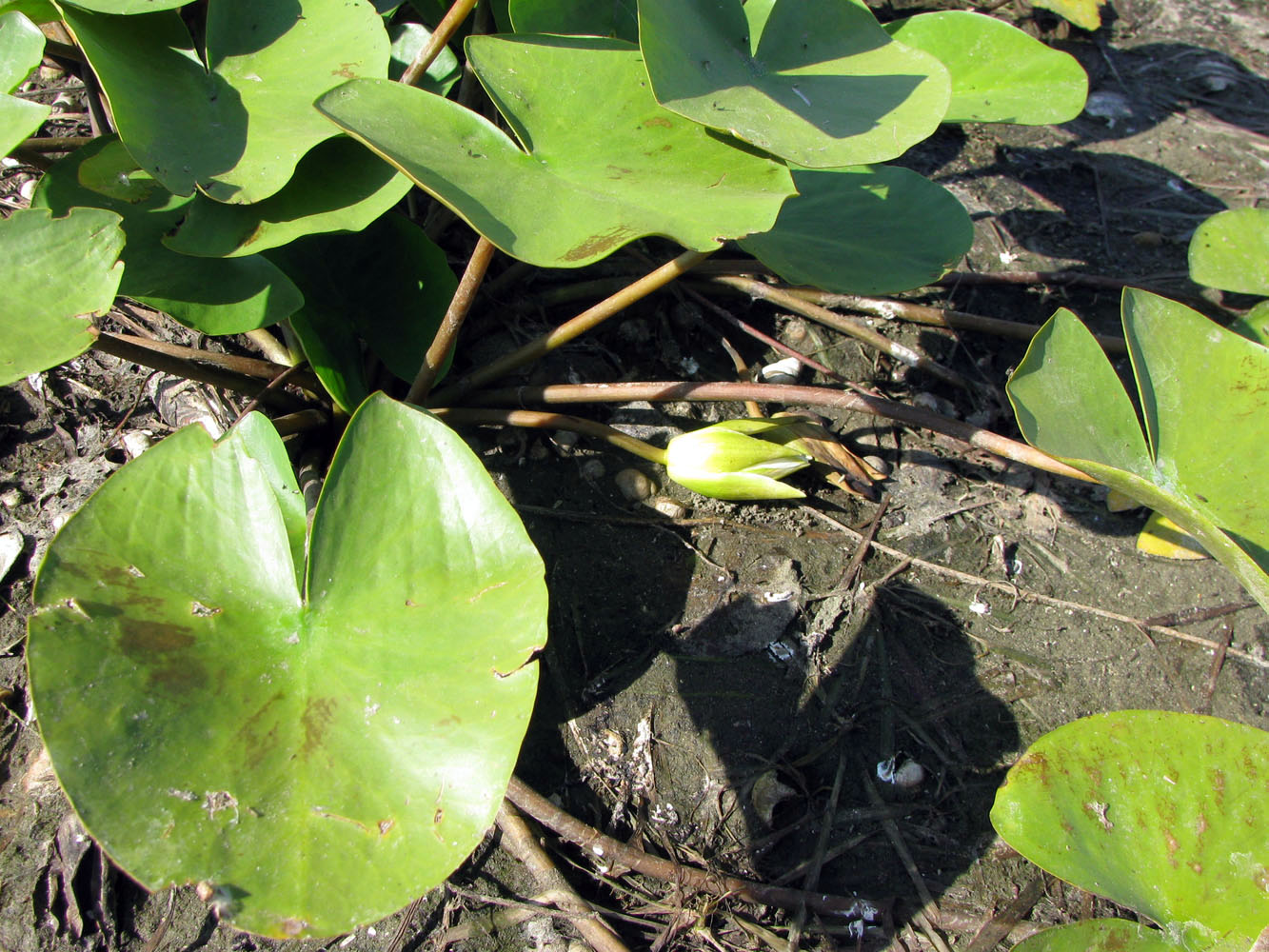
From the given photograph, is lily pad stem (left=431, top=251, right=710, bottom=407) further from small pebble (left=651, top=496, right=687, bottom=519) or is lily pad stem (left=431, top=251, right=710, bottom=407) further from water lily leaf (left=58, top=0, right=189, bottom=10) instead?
water lily leaf (left=58, top=0, right=189, bottom=10)

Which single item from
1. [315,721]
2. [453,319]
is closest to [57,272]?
[453,319]

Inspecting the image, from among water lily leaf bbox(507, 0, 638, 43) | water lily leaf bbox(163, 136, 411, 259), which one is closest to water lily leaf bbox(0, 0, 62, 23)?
water lily leaf bbox(163, 136, 411, 259)

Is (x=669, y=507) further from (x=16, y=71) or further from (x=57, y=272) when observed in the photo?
(x=16, y=71)

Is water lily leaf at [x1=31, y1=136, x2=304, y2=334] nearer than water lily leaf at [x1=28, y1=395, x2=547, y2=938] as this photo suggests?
No

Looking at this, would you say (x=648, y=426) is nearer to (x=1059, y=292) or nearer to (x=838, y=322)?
(x=838, y=322)

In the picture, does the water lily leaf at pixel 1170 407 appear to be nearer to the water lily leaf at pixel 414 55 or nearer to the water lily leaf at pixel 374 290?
the water lily leaf at pixel 374 290

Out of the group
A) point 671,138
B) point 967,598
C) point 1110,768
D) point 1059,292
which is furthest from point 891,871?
point 1059,292

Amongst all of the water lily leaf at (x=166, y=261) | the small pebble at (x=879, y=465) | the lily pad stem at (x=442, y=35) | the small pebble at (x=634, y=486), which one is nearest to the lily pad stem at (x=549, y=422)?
the small pebble at (x=634, y=486)
